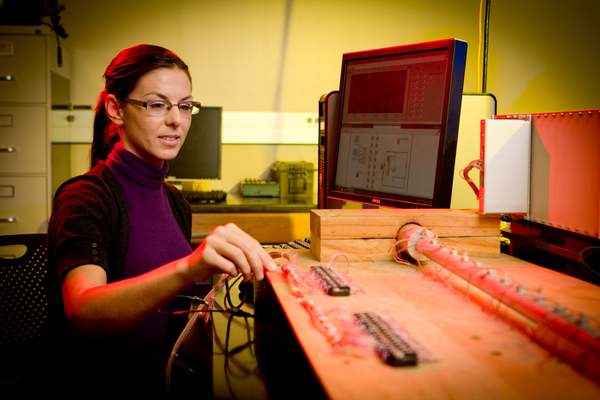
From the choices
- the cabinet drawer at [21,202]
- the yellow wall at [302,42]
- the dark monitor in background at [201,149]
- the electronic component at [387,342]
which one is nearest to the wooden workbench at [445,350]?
the electronic component at [387,342]

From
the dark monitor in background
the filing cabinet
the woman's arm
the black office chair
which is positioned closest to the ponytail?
the black office chair

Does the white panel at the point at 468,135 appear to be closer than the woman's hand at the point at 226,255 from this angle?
No

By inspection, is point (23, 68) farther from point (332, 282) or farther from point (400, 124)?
point (332, 282)

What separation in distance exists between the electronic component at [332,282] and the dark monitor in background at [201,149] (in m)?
1.95

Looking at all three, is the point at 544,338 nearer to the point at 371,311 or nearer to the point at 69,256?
the point at 371,311

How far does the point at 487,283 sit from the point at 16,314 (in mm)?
1082

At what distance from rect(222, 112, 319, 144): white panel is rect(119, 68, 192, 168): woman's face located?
6.56 feet

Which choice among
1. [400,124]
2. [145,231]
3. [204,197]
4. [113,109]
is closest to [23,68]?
[204,197]

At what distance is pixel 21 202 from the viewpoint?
2.53m

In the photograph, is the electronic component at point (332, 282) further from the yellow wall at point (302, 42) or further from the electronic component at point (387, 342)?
the yellow wall at point (302, 42)

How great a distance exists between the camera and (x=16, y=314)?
1.05 metres

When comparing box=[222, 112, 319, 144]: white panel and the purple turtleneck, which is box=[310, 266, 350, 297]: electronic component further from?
box=[222, 112, 319, 144]: white panel

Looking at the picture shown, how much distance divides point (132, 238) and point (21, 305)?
14.5 inches

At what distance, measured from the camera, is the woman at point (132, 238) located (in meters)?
0.66
